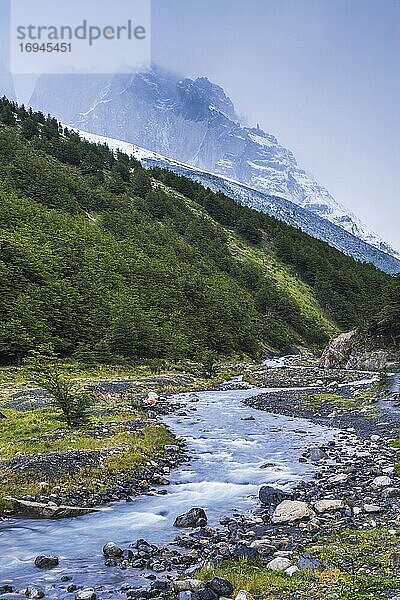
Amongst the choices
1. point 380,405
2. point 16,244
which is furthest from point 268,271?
point 380,405

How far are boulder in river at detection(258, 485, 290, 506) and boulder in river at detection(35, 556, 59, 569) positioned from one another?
6.20 m

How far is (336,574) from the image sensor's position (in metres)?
8.64

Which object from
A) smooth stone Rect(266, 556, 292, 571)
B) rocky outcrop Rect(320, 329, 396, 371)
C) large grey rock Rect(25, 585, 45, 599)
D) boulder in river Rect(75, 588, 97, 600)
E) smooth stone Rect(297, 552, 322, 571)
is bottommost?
rocky outcrop Rect(320, 329, 396, 371)

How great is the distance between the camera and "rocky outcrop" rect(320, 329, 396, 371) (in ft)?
162

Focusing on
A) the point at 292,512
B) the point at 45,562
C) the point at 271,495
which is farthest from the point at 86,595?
the point at 271,495

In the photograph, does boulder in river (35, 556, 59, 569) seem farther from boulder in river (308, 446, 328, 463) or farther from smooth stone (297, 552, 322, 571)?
boulder in river (308, 446, 328, 463)

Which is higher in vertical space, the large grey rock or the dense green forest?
the dense green forest

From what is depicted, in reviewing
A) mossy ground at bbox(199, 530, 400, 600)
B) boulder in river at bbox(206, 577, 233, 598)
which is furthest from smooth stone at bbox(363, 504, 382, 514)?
boulder in river at bbox(206, 577, 233, 598)

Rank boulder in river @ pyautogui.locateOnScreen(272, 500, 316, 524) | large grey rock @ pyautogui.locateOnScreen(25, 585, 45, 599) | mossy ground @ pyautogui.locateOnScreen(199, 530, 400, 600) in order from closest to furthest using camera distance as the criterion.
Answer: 1. mossy ground @ pyautogui.locateOnScreen(199, 530, 400, 600)
2. large grey rock @ pyautogui.locateOnScreen(25, 585, 45, 599)
3. boulder in river @ pyautogui.locateOnScreen(272, 500, 316, 524)

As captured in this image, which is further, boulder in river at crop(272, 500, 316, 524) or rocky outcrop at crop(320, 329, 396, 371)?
rocky outcrop at crop(320, 329, 396, 371)

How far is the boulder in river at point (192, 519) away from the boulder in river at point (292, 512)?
1881 millimetres

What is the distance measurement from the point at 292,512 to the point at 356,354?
4255 cm

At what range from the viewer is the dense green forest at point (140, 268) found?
51.3 meters

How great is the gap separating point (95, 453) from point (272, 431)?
10.3 metres
